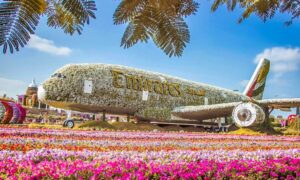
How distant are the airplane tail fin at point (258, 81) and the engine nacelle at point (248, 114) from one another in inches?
425

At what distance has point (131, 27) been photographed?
71.8 inches

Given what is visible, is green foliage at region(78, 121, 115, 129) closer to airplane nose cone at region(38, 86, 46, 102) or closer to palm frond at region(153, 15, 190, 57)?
airplane nose cone at region(38, 86, 46, 102)

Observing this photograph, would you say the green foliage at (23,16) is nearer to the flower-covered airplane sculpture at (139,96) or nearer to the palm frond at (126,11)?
the palm frond at (126,11)

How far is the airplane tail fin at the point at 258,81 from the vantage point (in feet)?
99.7

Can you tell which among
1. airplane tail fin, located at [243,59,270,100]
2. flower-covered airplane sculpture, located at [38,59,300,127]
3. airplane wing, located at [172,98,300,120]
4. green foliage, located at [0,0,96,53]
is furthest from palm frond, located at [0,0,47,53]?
airplane tail fin, located at [243,59,270,100]

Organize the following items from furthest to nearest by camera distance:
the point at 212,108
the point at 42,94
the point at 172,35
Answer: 1. the point at 212,108
2. the point at 42,94
3. the point at 172,35

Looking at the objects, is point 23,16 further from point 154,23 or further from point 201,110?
point 201,110

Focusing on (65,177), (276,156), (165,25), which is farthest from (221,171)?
(165,25)

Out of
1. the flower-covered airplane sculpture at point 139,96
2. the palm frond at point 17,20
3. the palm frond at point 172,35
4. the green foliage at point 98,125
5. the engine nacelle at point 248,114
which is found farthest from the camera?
the engine nacelle at point 248,114

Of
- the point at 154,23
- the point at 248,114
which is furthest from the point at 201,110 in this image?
the point at 154,23

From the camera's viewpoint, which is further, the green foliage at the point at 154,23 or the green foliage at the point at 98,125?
the green foliage at the point at 98,125

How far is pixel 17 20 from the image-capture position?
112 centimetres

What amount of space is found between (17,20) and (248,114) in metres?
20.4

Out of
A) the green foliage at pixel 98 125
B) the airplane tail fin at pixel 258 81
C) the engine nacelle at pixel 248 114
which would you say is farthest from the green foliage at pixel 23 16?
the airplane tail fin at pixel 258 81
